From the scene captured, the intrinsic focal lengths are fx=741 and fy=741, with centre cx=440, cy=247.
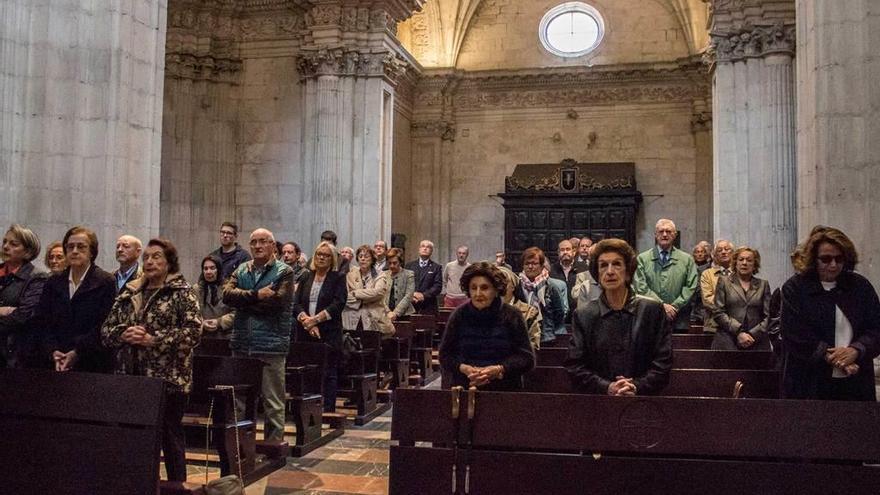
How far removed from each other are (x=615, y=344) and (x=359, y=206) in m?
13.0

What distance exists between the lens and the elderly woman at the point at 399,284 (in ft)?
36.2

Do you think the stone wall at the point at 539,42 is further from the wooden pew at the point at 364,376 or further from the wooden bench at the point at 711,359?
the wooden bench at the point at 711,359

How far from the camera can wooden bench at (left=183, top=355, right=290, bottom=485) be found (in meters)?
5.85

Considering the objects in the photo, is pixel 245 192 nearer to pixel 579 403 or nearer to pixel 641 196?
pixel 641 196

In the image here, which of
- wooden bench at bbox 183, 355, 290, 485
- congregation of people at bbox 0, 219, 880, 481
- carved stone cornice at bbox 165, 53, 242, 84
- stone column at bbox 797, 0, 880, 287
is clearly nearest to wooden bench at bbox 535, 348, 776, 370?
congregation of people at bbox 0, 219, 880, 481

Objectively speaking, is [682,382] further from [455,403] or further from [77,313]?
[77,313]

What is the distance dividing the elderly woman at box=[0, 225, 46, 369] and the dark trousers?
110cm

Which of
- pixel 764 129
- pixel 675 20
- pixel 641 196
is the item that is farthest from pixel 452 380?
pixel 675 20

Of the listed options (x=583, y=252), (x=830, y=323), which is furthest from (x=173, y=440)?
(x=583, y=252)

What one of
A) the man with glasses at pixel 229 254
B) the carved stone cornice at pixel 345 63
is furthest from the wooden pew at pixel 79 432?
the carved stone cornice at pixel 345 63

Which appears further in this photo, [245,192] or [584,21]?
[584,21]

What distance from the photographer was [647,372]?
428cm

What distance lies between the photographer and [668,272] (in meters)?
7.67

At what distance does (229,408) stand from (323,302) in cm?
239
